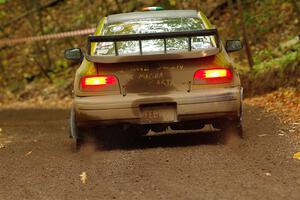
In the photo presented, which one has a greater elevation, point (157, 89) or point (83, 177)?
point (157, 89)

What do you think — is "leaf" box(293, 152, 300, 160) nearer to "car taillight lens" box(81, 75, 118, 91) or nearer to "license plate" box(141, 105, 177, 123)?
"license plate" box(141, 105, 177, 123)

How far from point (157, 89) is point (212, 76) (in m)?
0.67

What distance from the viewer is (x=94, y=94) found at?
8430 millimetres

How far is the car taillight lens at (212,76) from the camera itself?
8.39 metres

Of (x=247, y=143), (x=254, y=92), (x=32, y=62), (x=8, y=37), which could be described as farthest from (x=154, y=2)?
(x=247, y=143)

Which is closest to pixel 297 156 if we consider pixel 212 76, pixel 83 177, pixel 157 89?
pixel 212 76

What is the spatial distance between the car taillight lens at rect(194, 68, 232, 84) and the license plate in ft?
1.52

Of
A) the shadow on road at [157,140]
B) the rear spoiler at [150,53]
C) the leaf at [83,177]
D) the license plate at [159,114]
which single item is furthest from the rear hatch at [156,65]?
the leaf at [83,177]

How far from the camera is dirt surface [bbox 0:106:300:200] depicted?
6227 millimetres

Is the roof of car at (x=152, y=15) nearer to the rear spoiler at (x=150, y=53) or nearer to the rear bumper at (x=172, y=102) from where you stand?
the rear spoiler at (x=150, y=53)

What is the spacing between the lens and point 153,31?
30.0 feet

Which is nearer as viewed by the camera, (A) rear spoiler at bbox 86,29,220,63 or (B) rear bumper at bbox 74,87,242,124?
(A) rear spoiler at bbox 86,29,220,63

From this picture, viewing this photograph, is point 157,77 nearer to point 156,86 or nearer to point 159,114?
point 156,86

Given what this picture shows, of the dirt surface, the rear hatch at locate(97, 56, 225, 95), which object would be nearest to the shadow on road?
the dirt surface
